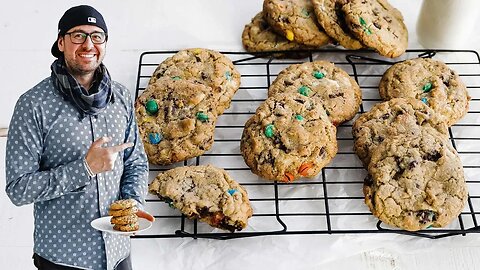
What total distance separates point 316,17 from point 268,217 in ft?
3.14

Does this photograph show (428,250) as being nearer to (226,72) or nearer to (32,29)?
(226,72)

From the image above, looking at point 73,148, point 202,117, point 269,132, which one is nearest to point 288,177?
point 269,132

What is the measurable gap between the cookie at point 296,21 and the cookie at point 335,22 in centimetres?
8

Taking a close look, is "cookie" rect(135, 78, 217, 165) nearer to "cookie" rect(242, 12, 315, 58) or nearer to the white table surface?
the white table surface

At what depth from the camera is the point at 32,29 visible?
350cm

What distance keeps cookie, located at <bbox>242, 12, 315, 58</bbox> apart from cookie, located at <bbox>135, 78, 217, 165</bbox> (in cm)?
51

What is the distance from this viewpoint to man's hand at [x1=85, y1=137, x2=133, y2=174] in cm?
183

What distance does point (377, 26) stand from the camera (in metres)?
3.04

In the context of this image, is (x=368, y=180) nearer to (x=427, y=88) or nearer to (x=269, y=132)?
(x=269, y=132)

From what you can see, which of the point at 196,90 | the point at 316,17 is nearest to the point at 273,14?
the point at 316,17

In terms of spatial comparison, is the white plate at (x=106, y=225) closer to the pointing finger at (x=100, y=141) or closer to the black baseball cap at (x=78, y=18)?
the pointing finger at (x=100, y=141)

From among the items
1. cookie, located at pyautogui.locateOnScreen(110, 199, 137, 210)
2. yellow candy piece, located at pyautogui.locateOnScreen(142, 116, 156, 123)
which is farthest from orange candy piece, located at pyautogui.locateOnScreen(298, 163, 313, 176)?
cookie, located at pyautogui.locateOnScreen(110, 199, 137, 210)

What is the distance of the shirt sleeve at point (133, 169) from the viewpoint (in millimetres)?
2131

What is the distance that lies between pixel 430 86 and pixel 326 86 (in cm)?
44
